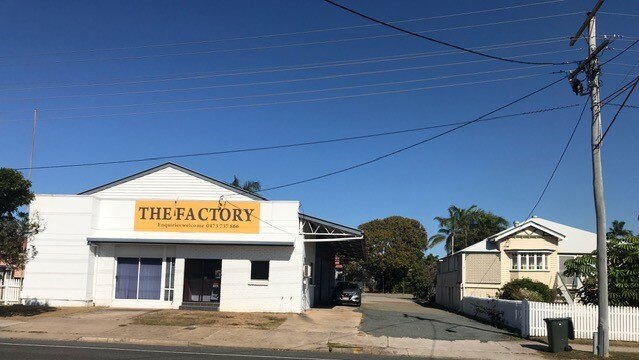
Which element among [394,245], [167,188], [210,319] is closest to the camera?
[210,319]

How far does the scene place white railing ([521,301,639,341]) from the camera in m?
18.4

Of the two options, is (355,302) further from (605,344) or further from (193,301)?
(605,344)

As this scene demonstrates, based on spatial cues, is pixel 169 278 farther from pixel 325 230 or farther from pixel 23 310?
pixel 325 230

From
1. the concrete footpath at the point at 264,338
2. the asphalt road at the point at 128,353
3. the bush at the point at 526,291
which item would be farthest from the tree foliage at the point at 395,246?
the asphalt road at the point at 128,353

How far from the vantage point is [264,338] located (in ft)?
55.4

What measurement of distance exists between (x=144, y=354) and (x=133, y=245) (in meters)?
13.0

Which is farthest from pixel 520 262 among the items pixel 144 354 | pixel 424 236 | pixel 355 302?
pixel 424 236

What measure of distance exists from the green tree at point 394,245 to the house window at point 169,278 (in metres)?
46.3

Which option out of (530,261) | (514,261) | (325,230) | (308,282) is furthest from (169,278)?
(530,261)

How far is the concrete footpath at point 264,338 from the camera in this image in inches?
613

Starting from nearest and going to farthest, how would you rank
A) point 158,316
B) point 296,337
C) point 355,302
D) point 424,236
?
point 296,337 < point 158,316 < point 355,302 < point 424,236

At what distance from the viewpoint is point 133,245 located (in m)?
25.4

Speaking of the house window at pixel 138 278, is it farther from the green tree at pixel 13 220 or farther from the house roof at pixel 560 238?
the house roof at pixel 560 238

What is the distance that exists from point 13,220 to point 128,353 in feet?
33.6
